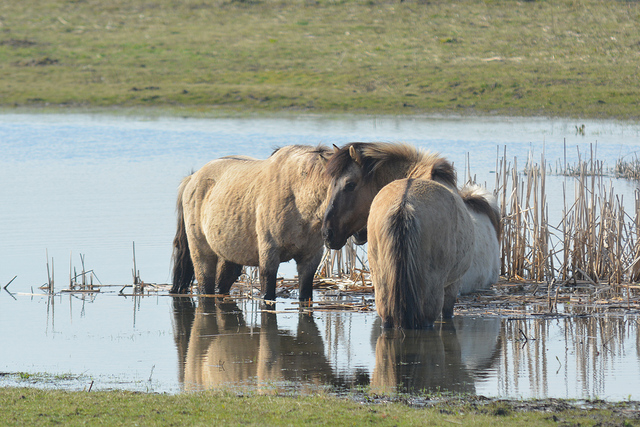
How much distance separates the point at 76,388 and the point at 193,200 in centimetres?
418

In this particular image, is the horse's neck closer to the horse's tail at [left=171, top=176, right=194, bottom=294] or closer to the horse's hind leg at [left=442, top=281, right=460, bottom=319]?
the horse's hind leg at [left=442, top=281, right=460, bottom=319]

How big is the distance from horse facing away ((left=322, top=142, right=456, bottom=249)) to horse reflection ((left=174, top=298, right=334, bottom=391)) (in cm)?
98

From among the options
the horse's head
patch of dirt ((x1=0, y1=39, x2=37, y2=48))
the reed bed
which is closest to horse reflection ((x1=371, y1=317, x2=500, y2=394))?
the horse's head

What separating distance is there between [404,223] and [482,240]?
2.53 m

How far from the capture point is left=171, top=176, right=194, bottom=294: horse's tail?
10086mm

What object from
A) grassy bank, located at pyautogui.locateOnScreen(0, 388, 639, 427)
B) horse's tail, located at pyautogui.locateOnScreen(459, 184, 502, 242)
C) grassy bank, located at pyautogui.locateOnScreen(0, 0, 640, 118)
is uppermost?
grassy bank, located at pyautogui.locateOnScreen(0, 0, 640, 118)

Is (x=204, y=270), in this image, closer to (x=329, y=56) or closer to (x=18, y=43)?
(x=329, y=56)

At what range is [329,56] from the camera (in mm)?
36281

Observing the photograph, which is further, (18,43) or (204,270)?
(18,43)

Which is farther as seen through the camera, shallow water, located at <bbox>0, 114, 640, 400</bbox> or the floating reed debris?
the floating reed debris

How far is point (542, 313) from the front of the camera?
8.27 metres

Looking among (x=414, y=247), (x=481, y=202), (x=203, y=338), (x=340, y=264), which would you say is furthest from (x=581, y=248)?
(x=203, y=338)

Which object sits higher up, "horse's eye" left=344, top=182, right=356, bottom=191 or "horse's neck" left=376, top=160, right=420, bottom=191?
"horse's neck" left=376, top=160, right=420, bottom=191

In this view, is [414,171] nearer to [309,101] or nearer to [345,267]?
[345,267]
